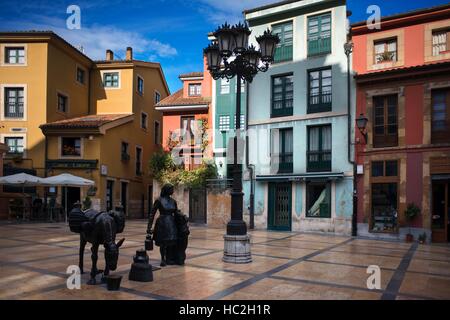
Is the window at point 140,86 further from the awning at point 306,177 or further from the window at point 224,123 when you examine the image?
the awning at point 306,177

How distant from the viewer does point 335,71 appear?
17.9m

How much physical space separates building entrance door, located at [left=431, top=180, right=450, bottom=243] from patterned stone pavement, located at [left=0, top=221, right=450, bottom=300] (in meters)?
3.50

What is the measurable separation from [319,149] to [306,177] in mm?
1623

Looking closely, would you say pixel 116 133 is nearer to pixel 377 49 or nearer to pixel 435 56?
pixel 377 49

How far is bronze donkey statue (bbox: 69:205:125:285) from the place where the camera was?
20.3 feet

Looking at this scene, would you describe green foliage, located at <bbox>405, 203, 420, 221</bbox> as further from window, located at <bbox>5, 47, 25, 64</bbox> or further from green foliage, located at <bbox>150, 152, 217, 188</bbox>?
window, located at <bbox>5, 47, 25, 64</bbox>

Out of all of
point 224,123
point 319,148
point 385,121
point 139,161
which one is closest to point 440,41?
point 385,121

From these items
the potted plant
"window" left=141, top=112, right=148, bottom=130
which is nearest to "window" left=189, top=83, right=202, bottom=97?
"window" left=141, top=112, right=148, bottom=130

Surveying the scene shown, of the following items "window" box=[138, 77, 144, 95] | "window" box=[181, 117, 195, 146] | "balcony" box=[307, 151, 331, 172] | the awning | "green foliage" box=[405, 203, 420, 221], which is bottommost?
"green foliage" box=[405, 203, 420, 221]

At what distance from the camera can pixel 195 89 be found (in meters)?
25.5

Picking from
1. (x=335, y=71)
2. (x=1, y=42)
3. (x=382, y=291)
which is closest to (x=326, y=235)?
(x=335, y=71)

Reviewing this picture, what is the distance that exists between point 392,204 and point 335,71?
6.76m

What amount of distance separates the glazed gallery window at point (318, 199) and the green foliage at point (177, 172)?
5.52 m

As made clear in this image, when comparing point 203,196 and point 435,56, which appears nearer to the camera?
point 435,56
